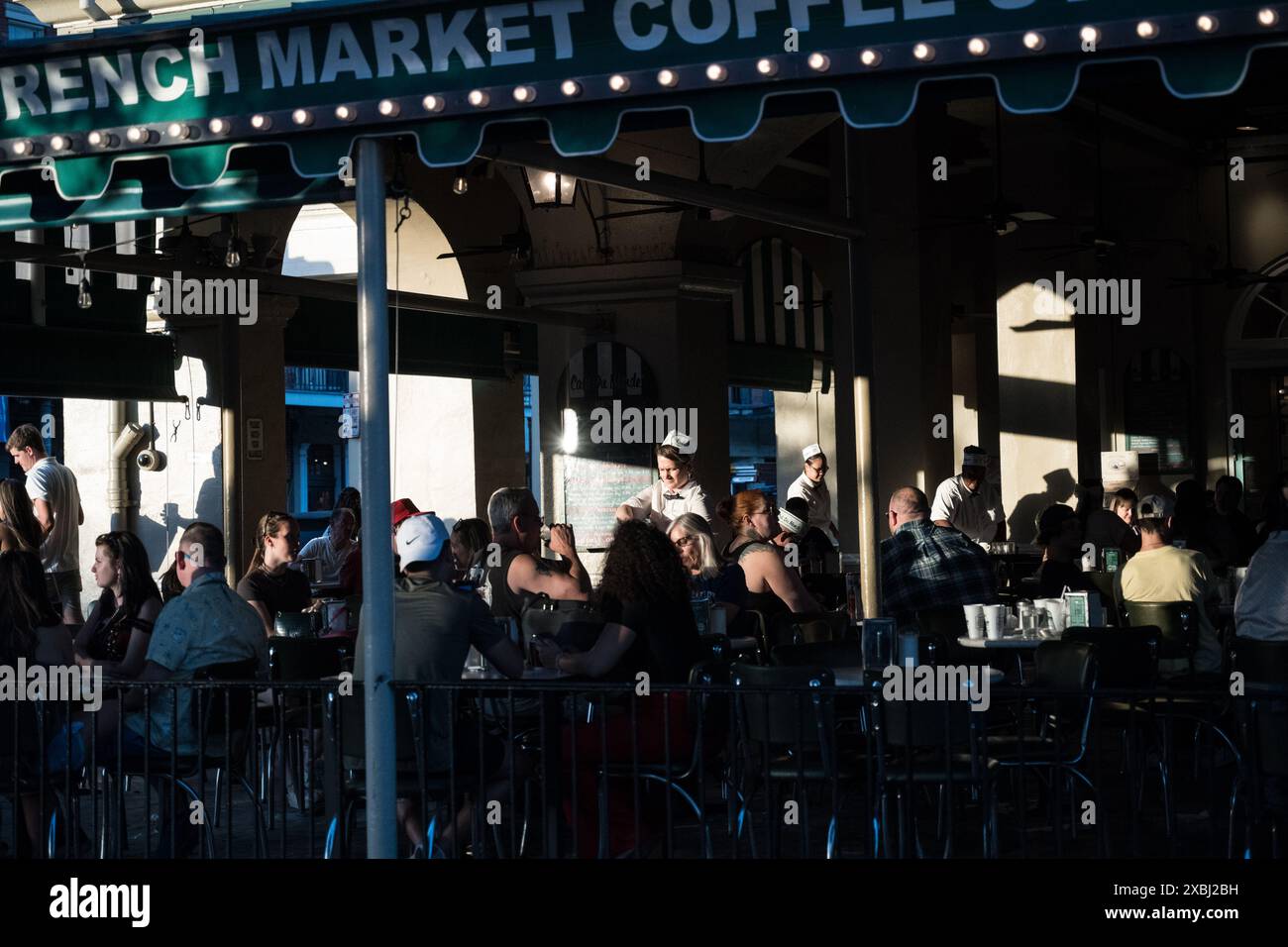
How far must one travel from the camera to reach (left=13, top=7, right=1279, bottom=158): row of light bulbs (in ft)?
14.5

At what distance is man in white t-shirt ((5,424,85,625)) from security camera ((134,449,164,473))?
5.10m

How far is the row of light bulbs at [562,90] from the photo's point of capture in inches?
174

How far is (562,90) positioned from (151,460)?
11.2m

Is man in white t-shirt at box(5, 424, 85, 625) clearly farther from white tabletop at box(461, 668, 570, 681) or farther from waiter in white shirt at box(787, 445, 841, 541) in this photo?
waiter in white shirt at box(787, 445, 841, 541)

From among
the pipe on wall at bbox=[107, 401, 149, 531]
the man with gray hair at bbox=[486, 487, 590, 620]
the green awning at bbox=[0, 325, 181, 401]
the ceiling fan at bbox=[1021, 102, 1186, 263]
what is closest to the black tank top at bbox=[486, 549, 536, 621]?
the man with gray hair at bbox=[486, 487, 590, 620]

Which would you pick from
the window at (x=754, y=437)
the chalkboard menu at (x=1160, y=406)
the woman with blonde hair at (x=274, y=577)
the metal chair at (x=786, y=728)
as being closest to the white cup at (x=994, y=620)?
the metal chair at (x=786, y=728)

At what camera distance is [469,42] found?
198 inches

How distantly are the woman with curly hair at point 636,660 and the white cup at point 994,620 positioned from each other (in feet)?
6.65

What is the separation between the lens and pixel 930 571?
830cm
